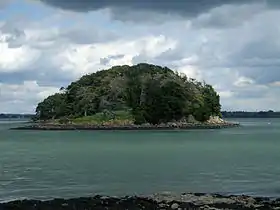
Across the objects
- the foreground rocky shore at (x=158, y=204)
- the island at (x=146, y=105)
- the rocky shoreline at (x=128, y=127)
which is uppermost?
the island at (x=146, y=105)

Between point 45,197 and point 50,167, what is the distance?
64.2 ft

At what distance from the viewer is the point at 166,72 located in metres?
192

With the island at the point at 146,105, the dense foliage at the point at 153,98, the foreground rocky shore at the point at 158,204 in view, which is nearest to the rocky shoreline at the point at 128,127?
the island at the point at 146,105

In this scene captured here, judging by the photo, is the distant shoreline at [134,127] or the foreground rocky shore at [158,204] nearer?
the foreground rocky shore at [158,204]

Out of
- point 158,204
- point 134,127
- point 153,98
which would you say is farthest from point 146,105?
point 158,204

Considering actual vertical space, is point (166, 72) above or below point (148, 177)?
above

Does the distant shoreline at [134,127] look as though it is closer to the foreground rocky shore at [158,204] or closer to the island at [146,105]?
the island at [146,105]

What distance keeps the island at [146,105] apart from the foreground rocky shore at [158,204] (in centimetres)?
14143

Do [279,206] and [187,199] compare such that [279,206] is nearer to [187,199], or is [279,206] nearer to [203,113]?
[187,199]

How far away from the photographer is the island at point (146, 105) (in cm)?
17412

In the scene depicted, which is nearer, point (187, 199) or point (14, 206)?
point (14, 206)

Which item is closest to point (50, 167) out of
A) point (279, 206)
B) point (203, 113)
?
point (279, 206)

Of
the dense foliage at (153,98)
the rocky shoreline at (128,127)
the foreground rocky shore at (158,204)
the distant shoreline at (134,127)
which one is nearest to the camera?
the foreground rocky shore at (158,204)

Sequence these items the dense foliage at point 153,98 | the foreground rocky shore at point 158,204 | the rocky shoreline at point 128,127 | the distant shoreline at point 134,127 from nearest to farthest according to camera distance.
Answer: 1. the foreground rocky shore at point 158,204
2. the rocky shoreline at point 128,127
3. the distant shoreline at point 134,127
4. the dense foliage at point 153,98
